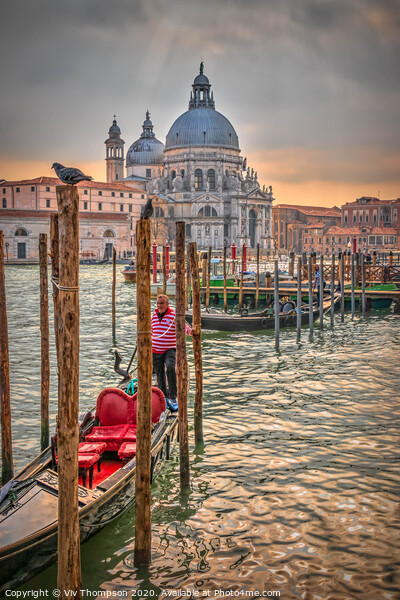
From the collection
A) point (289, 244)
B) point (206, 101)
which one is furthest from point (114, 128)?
point (289, 244)

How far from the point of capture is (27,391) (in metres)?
9.30

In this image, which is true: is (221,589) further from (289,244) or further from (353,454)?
(289,244)

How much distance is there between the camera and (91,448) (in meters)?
5.19

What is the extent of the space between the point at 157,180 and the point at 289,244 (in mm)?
21593

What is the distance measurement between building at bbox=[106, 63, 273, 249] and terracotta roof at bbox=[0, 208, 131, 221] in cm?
564

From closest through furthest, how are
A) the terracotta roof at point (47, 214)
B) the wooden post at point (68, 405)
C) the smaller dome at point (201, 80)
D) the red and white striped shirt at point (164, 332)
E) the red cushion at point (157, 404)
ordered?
1. the wooden post at point (68, 405)
2. the red cushion at point (157, 404)
3. the red and white striped shirt at point (164, 332)
4. the terracotta roof at point (47, 214)
5. the smaller dome at point (201, 80)

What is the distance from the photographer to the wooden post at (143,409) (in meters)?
4.23

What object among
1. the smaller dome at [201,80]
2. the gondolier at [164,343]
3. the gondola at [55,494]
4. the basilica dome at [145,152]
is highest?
the smaller dome at [201,80]

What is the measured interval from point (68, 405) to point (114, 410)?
2.38m

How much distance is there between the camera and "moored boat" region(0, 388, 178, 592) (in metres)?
3.92

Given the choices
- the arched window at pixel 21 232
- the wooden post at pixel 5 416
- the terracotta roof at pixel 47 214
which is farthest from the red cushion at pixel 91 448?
the arched window at pixel 21 232

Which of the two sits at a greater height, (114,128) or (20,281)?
(114,128)

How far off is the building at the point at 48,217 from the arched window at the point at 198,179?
8.02 meters

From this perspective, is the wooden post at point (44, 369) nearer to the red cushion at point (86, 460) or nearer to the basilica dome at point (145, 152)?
the red cushion at point (86, 460)
